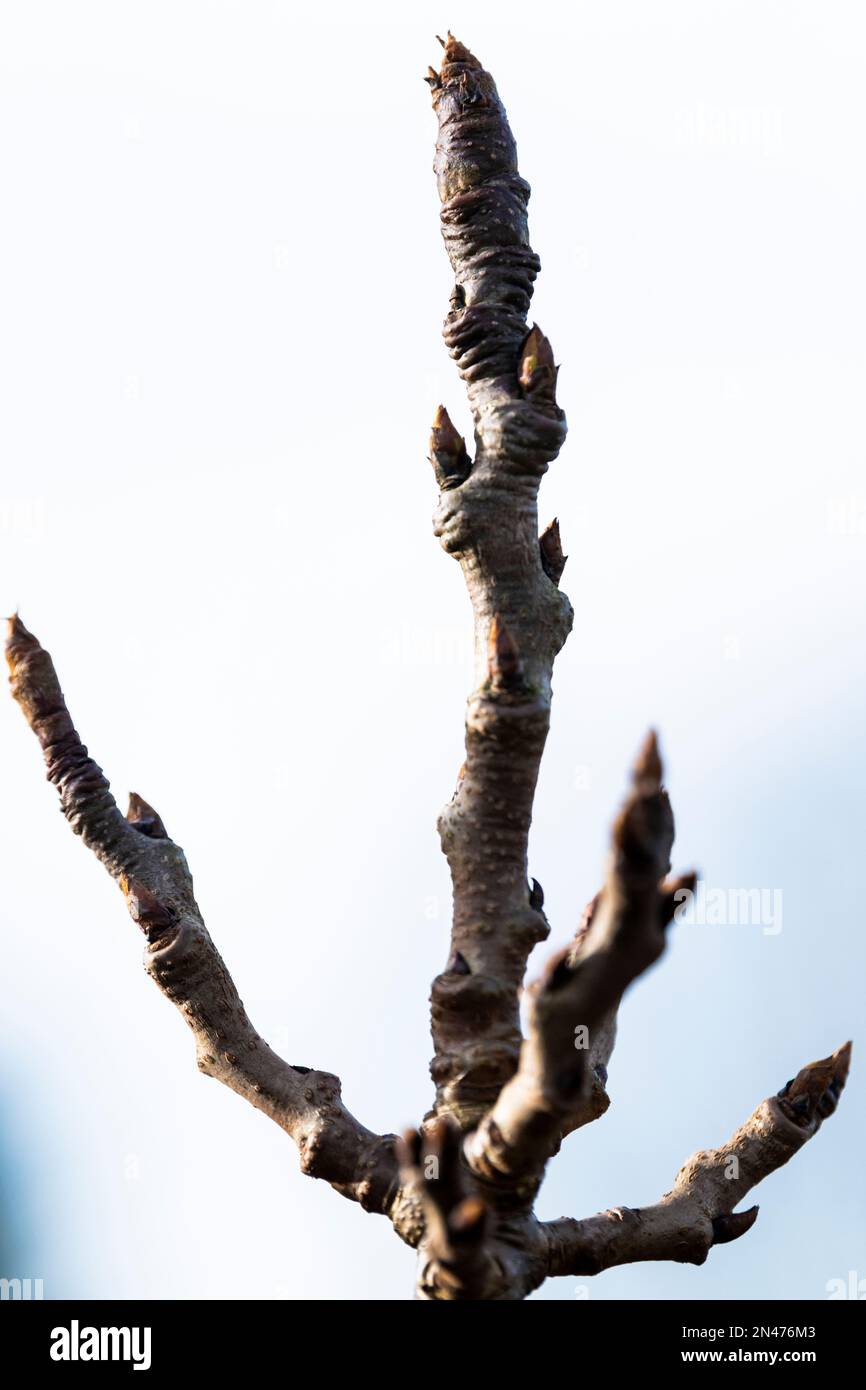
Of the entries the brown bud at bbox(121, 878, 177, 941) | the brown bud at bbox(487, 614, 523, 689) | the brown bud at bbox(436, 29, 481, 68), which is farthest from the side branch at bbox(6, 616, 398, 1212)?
the brown bud at bbox(436, 29, 481, 68)

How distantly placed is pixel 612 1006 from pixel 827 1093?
5.46 feet

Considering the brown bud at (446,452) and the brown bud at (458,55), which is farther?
the brown bud at (458,55)

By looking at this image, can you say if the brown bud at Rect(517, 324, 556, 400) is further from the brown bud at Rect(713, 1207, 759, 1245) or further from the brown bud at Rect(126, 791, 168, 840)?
the brown bud at Rect(713, 1207, 759, 1245)

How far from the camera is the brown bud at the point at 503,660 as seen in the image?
265 centimetres

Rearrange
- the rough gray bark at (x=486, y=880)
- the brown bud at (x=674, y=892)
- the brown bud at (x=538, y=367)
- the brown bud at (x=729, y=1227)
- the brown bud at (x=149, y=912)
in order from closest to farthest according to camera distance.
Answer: the brown bud at (x=674, y=892) → the rough gray bark at (x=486, y=880) → the brown bud at (x=538, y=367) → the brown bud at (x=149, y=912) → the brown bud at (x=729, y=1227)

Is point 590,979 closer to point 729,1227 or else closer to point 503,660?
point 503,660

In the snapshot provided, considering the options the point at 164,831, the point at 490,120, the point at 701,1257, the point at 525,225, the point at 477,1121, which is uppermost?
the point at 490,120

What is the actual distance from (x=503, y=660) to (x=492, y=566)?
0.90 feet

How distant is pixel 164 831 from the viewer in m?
3.31

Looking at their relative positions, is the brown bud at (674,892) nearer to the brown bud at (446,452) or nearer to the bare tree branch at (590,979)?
the bare tree branch at (590,979)

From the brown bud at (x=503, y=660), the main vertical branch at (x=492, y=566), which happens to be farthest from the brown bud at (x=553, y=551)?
the brown bud at (x=503, y=660)
